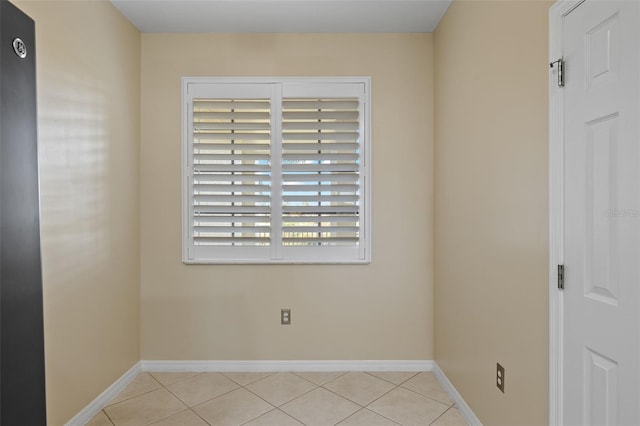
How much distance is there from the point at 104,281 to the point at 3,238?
905mm

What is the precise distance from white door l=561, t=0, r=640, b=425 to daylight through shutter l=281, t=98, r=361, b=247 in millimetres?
1632

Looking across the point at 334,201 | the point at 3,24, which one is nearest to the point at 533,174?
the point at 334,201

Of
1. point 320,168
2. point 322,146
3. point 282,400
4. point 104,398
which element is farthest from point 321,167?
A: point 104,398

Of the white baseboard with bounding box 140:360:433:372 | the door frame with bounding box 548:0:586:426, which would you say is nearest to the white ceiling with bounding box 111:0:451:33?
the door frame with bounding box 548:0:586:426

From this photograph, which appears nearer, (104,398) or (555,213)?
(555,213)

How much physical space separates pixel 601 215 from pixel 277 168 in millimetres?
2121

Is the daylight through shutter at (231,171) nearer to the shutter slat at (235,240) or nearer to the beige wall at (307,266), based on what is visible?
the shutter slat at (235,240)

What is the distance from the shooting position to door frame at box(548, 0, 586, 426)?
1.40 meters

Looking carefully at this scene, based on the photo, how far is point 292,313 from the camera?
9.50 ft

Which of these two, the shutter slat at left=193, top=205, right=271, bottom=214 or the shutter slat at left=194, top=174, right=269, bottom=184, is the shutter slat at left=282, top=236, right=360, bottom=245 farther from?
the shutter slat at left=194, top=174, right=269, bottom=184

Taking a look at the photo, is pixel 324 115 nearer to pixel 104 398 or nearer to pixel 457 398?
pixel 457 398

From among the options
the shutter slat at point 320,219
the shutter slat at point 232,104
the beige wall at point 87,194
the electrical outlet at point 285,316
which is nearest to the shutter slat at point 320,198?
the shutter slat at point 320,219

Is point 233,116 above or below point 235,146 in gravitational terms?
above

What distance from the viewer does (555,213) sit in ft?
4.68
